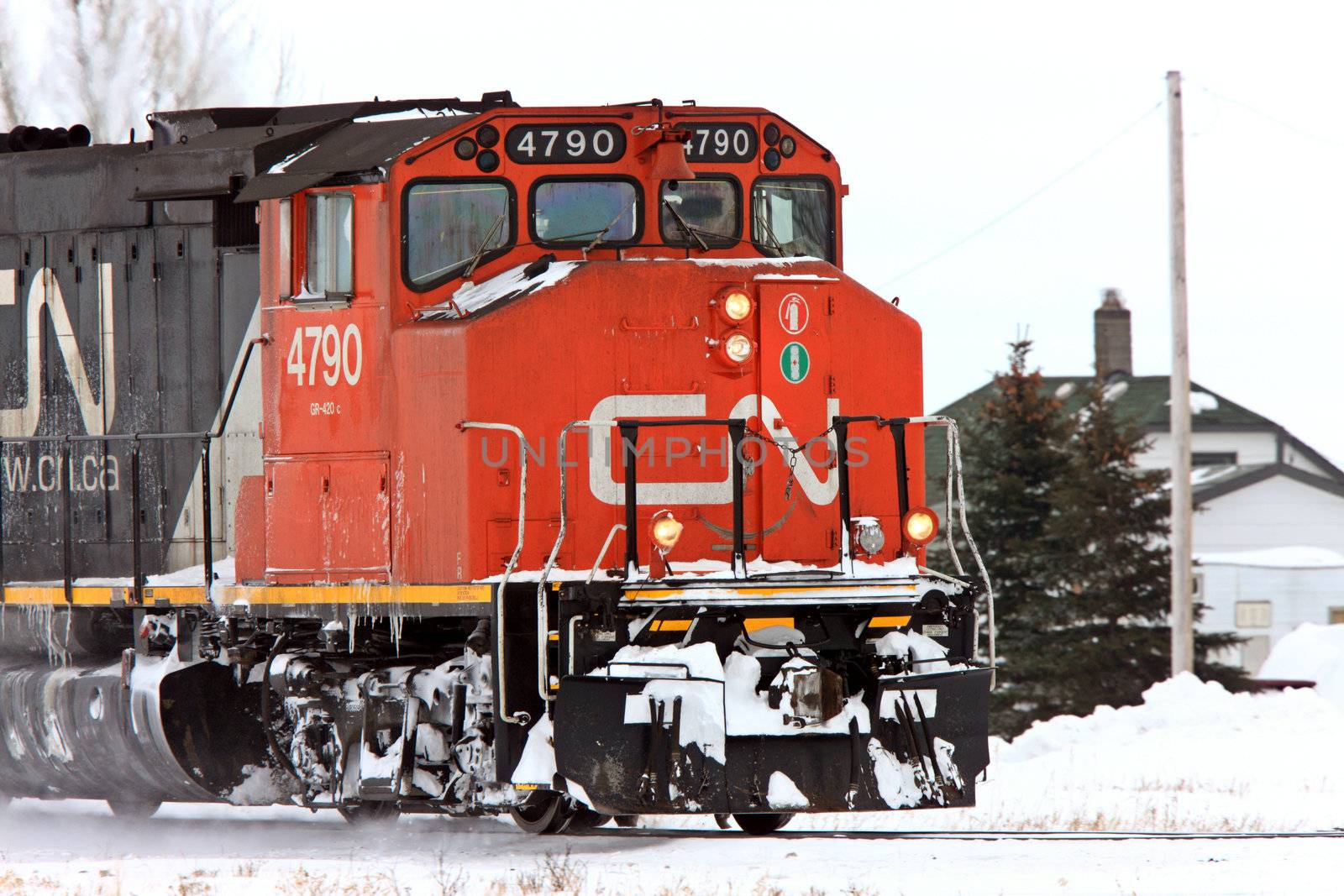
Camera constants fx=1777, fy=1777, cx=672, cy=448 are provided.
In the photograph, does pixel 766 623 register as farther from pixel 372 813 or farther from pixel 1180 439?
pixel 1180 439

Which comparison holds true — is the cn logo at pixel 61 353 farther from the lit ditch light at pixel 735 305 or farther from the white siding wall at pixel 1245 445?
the white siding wall at pixel 1245 445

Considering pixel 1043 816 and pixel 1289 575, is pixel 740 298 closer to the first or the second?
pixel 1043 816

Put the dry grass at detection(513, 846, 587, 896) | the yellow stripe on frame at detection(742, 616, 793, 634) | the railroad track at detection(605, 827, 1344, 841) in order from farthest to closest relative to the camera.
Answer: the railroad track at detection(605, 827, 1344, 841) → the yellow stripe on frame at detection(742, 616, 793, 634) → the dry grass at detection(513, 846, 587, 896)

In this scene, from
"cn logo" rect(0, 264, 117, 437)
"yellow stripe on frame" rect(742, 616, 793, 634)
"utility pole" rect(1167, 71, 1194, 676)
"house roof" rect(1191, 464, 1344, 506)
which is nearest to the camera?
"yellow stripe on frame" rect(742, 616, 793, 634)

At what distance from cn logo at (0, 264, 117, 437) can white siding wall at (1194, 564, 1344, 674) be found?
35800 mm

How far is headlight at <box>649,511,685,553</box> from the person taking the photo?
8133mm

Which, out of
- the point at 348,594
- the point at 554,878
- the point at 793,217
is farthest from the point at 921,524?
the point at 348,594

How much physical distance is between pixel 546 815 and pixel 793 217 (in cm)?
350

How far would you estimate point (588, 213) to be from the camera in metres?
9.10

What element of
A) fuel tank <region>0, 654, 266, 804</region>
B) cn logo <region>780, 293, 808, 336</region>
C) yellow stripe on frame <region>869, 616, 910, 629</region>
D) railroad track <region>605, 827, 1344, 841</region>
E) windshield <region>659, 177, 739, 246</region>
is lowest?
railroad track <region>605, 827, 1344, 841</region>

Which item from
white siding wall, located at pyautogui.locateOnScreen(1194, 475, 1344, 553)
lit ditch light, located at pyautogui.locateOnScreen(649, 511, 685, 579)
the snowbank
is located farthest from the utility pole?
white siding wall, located at pyautogui.locateOnScreen(1194, 475, 1344, 553)

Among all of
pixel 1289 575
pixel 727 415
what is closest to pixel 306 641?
pixel 727 415

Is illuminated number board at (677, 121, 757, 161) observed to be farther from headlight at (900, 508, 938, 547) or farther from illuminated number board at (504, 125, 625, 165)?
headlight at (900, 508, 938, 547)

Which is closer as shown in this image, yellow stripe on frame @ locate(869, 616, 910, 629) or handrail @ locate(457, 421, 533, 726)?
handrail @ locate(457, 421, 533, 726)
